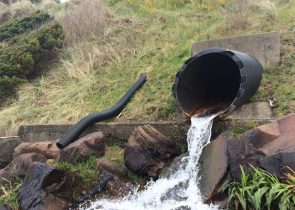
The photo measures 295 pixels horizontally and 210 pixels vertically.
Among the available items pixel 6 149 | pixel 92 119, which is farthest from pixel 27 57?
pixel 92 119

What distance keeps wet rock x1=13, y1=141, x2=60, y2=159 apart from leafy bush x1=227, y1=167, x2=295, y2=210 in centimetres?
347

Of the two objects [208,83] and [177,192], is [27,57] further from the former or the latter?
[177,192]

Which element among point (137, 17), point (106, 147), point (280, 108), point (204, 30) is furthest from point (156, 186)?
point (137, 17)

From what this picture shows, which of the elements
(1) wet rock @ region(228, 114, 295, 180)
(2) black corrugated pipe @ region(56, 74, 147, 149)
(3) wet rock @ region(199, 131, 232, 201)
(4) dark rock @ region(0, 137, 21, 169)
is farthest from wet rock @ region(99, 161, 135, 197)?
(4) dark rock @ region(0, 137, 21, 169)

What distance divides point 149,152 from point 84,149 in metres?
1.10

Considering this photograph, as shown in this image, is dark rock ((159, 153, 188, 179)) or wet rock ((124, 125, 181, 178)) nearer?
dark rock ((159, 153, 188, 179))

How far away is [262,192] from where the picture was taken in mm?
4984

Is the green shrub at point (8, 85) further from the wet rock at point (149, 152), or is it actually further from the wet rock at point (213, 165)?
the wet rock at point (213, 165)

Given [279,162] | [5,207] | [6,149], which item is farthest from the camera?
[6,149]

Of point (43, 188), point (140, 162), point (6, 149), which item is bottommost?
point (6, 149)

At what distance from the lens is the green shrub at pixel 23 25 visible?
50.6ft

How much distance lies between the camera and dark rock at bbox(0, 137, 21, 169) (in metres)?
8.22

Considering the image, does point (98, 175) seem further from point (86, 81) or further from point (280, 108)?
point (86, 81)

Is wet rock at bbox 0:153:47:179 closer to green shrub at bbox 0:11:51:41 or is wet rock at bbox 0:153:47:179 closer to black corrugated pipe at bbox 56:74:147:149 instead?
black corrugated pipe at bbox 56:74:147:149
